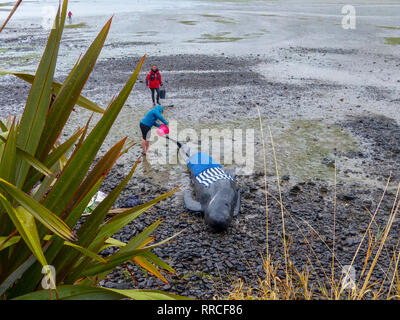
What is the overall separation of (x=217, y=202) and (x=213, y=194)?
0.92 feet

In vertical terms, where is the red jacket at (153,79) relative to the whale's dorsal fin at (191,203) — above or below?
above

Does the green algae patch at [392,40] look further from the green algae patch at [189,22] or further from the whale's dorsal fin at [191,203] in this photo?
the whale's dorsal fin at [191,203]

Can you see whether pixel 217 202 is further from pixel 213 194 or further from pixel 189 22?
pixel 189 22

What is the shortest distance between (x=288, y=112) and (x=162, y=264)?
1007 cm

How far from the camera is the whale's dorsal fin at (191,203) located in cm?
618

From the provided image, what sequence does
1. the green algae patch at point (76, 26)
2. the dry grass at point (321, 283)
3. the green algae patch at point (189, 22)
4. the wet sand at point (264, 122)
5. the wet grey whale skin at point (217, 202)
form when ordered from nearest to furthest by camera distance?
the dry grass at point (321, 283), the wet sand at point (264, 122), the wet grey whale skin at point (217, 202), the green algae patch at point (76, 26), the green algae patch at point (189, 22)

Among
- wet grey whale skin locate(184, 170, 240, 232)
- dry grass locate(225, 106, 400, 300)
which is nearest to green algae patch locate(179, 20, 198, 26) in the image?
wet grey whale skin locate(184, 170, 240, 232)

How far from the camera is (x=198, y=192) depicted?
21.4ft

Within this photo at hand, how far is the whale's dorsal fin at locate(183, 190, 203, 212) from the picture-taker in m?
6.18

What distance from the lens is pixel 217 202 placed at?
19.5 ft

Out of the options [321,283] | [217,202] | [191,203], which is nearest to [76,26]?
[191,203]

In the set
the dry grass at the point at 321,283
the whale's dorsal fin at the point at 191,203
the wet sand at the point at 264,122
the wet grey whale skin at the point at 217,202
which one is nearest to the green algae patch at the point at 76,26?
the wet sand at the point at 264,122

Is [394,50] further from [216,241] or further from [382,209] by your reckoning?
[216,241]
